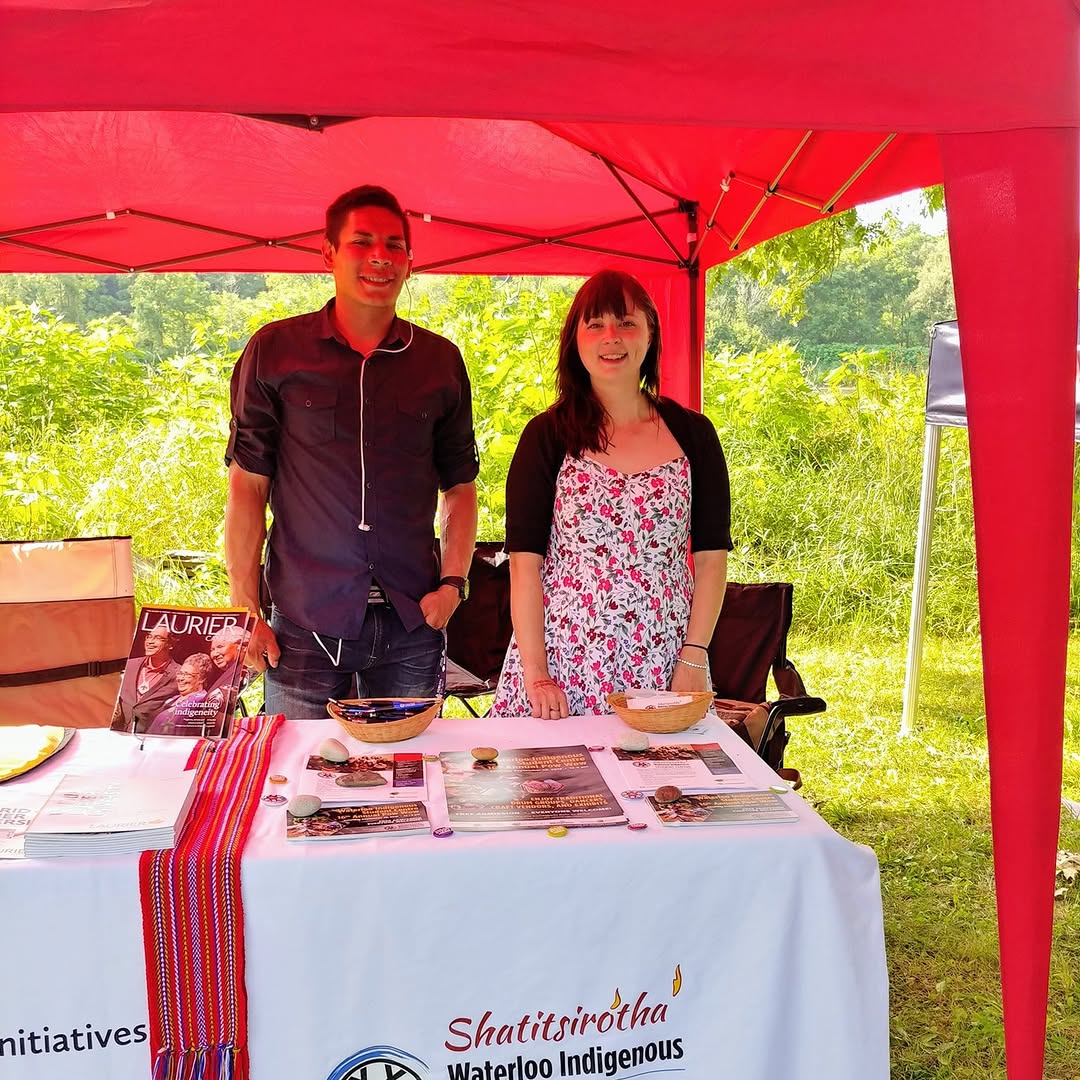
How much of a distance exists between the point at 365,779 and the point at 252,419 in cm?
102

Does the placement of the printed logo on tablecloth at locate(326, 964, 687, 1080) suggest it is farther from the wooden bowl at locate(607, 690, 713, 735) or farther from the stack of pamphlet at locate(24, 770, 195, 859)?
the wooden bowl at locate(607, 690, 713, 735)

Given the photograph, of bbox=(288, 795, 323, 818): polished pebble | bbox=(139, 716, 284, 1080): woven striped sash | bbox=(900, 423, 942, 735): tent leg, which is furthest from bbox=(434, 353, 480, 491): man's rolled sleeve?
bbox=(900, 423, 942, 735): tent leg

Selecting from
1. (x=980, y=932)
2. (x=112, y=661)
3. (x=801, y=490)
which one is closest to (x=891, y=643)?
(x=801, y=490)

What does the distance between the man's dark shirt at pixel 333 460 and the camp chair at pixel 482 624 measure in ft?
4.45

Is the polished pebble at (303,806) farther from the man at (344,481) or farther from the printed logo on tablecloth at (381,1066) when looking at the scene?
the man at (344,481)

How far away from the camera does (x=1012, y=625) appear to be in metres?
1.76

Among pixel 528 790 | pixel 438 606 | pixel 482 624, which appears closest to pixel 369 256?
pixel 438 606

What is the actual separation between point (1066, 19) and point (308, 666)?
6.09 ft

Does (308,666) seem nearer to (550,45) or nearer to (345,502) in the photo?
(345,502)

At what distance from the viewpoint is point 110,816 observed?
4.94ft

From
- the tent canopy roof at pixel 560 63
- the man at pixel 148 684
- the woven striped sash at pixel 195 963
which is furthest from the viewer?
the man at pixel 148 684

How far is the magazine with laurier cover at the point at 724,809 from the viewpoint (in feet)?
5.06

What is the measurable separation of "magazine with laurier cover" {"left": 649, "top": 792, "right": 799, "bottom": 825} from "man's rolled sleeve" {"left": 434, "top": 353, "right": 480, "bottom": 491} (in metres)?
1.13

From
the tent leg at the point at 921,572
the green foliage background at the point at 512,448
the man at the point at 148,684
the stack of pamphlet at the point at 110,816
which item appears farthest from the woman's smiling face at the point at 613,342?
the green foliage background at the point at 512,448
